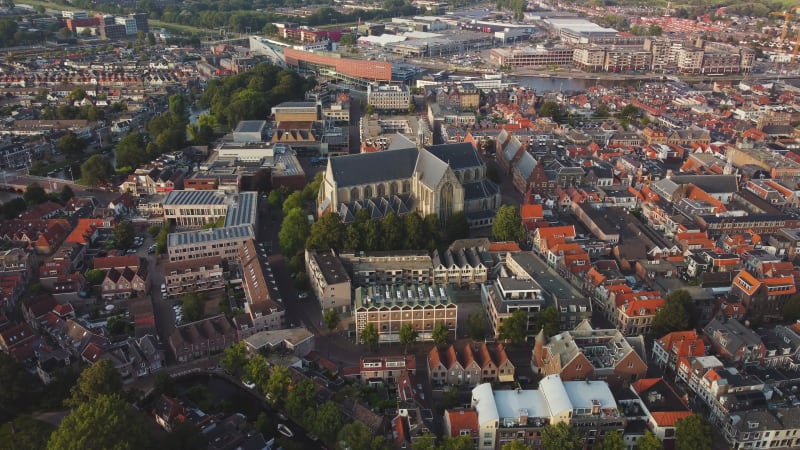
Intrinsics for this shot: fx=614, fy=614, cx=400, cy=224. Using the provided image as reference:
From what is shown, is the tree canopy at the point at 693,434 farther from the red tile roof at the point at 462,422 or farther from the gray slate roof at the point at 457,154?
the gray slate roof at the point at 457,154

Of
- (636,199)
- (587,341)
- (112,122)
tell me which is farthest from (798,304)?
(112,122)

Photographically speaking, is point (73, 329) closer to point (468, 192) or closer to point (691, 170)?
point (468, 192)

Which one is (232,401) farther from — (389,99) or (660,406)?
(389,99)

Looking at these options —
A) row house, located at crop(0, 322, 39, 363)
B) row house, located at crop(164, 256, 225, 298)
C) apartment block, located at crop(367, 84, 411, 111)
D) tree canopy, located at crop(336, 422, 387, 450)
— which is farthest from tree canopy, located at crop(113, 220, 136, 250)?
apartment block, located at crop(367, 84, 411, 111)

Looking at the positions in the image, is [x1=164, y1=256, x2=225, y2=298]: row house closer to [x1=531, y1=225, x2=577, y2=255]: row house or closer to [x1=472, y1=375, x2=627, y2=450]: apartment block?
[x1=472, y1=375, x2=627, y2=450]: apartment block

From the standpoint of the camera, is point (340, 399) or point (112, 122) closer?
point (340, 399)

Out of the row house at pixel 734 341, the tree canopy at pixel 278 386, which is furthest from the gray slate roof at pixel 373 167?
the row house at pixel 734 341

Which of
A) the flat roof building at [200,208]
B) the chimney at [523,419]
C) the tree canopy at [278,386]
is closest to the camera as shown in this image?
the chimney at [523,419]
